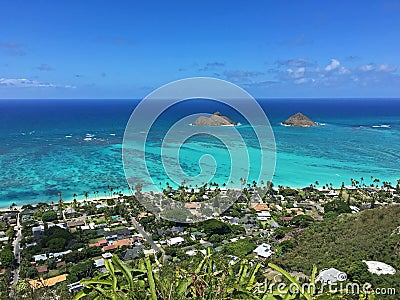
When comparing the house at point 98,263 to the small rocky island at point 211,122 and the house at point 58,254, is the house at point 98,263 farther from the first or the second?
the small rocky island at point 211,122

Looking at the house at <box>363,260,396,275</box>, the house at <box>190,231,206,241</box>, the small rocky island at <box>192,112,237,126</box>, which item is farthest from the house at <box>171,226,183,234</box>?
the small rocky island at <box>192,112,237,126</box>

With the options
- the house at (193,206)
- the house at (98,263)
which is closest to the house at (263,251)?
the house at (193,206)

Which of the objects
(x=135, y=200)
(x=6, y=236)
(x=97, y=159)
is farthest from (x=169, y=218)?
(x=97, y=159)

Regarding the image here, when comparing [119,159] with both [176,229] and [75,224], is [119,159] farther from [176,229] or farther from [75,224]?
[176,229]

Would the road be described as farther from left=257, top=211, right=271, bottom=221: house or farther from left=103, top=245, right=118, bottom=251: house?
left=257, top=211, right=271, bottom=221: house

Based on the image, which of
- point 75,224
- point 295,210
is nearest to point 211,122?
point 295,210

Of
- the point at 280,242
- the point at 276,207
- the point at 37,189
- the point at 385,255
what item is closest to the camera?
the point at 385,255

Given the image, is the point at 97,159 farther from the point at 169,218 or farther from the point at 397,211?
the point at 397,211

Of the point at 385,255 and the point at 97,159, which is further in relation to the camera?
the point at 97,159
